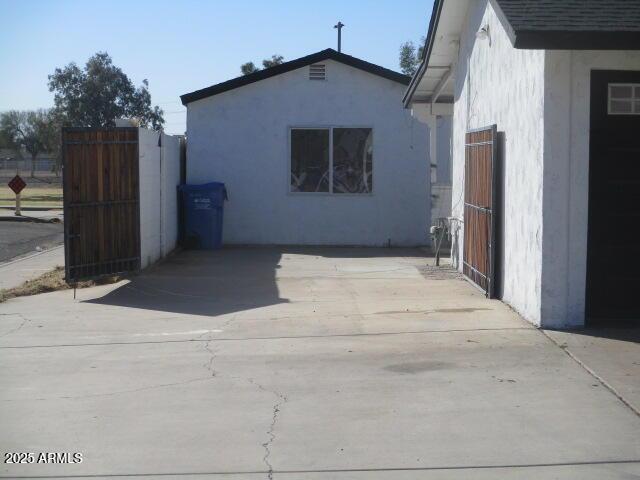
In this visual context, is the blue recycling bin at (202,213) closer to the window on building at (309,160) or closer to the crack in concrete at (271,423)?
the window on building at (309,160)

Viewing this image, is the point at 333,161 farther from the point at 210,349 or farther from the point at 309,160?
the point at 210,349

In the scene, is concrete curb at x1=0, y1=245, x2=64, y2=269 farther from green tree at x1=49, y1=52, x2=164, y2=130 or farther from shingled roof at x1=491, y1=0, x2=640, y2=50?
green tree at x1=49, y1=52, x2=164, y2=130

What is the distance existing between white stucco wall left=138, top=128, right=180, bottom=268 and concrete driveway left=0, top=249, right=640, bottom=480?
270 centimetres

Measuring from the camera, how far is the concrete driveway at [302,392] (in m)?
5.20

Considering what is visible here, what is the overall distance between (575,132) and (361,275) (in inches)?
219

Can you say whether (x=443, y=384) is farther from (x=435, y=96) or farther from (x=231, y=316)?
(x=435, y=96)

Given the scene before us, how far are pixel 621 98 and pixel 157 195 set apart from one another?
8.62m

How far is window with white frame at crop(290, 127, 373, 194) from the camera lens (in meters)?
18.5

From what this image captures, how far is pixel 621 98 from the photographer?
8.78 m

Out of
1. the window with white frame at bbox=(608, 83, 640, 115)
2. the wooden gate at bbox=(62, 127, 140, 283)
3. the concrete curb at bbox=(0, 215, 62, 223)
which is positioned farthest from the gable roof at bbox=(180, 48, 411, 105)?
the concrete curb at bbox=(0, 215, 62, 223)

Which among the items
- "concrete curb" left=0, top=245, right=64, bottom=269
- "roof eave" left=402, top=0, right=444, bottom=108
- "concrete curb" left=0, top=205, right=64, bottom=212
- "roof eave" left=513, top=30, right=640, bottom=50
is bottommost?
"concrete curb" left=0, top=245, right=64, bottom=269

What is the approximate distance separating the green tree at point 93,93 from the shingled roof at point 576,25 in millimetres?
44151

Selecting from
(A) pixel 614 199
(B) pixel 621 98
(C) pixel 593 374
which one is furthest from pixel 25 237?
(C) pixel 593 374

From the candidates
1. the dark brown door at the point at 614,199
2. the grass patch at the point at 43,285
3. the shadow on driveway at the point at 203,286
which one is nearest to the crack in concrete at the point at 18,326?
the shadow on driveway at the point at 203,286
